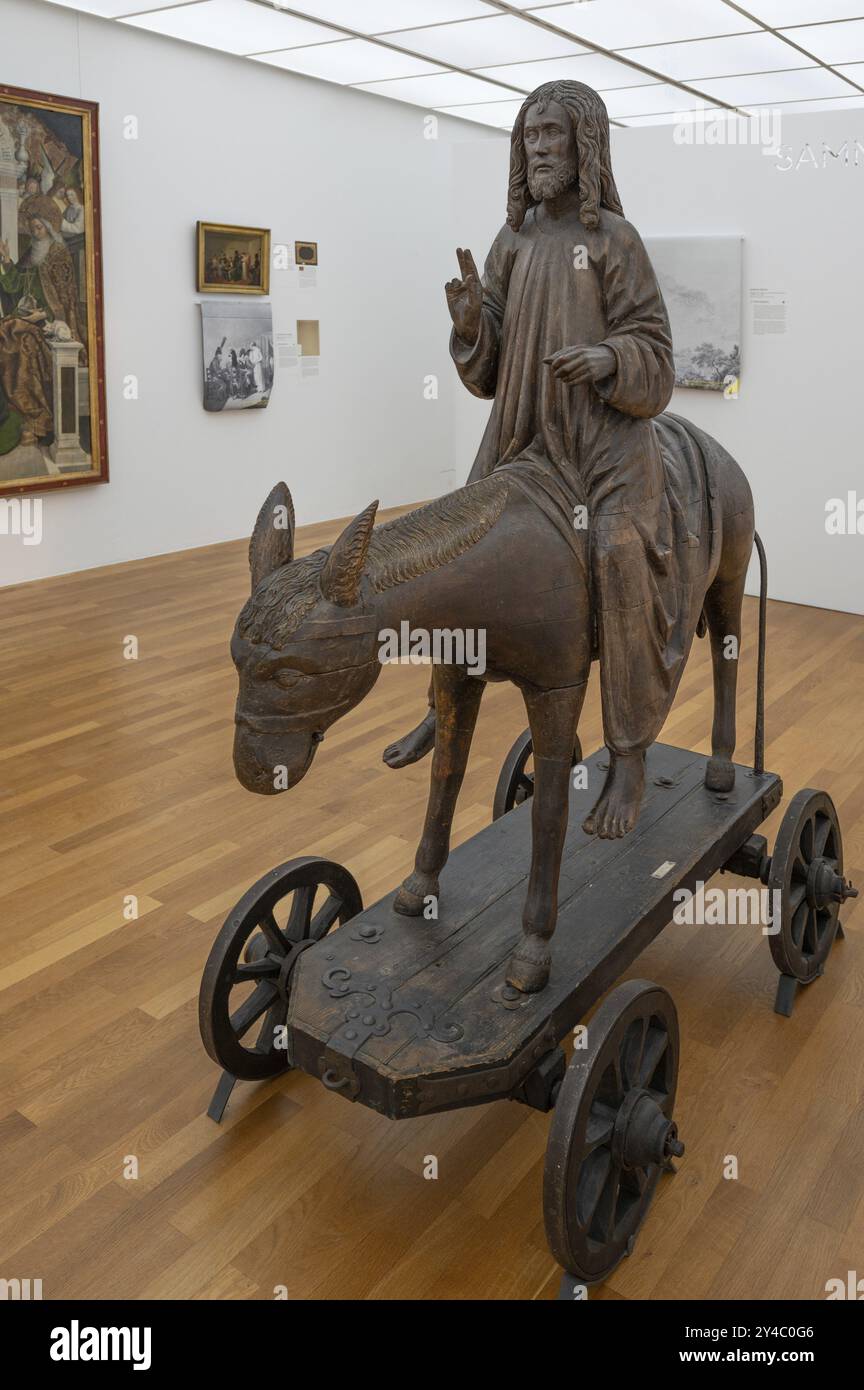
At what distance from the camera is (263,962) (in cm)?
326

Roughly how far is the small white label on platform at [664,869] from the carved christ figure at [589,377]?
54cm

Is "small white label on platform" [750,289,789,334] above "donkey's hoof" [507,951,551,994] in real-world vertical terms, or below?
above

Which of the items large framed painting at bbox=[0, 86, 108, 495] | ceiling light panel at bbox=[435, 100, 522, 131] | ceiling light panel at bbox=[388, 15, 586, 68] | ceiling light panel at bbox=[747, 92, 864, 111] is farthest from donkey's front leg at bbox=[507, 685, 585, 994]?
ceiling light panel at bbox=[435, 100, 522, 131]

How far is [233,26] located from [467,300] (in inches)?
295

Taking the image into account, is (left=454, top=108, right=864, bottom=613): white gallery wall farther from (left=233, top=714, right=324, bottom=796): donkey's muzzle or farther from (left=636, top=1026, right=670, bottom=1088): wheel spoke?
(left=233, top=714, right=324, bottom=796): donkey's muzzle

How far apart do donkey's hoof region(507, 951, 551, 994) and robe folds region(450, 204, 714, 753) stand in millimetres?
573

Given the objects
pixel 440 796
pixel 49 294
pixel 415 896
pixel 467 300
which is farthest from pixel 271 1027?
pixel 49 294

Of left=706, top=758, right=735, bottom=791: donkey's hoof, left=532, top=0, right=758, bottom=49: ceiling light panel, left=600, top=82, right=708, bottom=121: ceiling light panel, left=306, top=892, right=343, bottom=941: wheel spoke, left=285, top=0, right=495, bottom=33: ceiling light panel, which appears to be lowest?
left=306, top=892, right=343, bottom=941: wheel spoke

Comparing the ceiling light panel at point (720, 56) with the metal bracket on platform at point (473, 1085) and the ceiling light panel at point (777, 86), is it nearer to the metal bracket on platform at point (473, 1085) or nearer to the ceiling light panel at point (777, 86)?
the ceiling light panel at point (777, 86)

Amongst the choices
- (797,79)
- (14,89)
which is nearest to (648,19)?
(797,79)

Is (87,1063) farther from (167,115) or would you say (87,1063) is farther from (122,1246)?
(167,115)

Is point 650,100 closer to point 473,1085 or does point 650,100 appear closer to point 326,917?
point 326,917

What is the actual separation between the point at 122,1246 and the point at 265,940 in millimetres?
859

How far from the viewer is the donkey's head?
2.46 m
